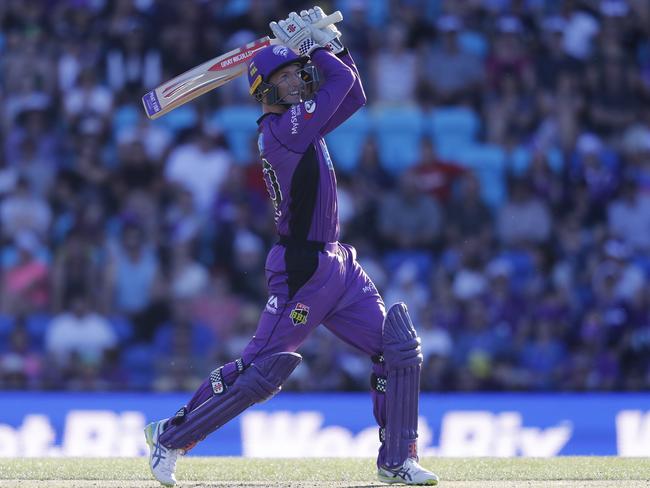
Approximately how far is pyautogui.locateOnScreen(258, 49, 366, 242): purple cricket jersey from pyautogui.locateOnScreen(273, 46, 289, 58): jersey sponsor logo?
176 mm

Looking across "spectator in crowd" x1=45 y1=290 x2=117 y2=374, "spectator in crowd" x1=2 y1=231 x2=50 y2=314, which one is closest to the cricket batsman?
"spectator in crowd" x1=45 y1=290 x2=117 y2=374

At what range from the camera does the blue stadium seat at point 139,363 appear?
11.9 metres

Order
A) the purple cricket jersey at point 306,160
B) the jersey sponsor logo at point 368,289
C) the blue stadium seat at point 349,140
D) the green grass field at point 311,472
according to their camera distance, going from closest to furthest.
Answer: the purple cricket jersey at point 306,160
the jersey sponsor logo at point 368,289
the green grass field at point 311,472
the blue stadium seat at point 349,140

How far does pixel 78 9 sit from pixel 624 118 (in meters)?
6.10

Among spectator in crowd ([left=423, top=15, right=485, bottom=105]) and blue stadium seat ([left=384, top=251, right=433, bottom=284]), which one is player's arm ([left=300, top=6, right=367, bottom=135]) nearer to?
blue stadium seat ([left=384, top=251, right=433, bottom=284])

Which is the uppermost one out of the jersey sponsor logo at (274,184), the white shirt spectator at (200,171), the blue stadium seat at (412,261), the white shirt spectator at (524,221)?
the white shirt spectator at (200,171)

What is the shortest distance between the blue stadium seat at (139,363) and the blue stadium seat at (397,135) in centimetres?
317

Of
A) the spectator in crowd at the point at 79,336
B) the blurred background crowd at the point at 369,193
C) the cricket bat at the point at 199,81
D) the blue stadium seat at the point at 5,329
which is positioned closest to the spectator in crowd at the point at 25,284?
the blurred background crowd at the point at 369,193

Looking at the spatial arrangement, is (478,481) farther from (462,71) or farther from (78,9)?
(78,9)

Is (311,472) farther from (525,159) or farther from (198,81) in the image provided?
(525,159)

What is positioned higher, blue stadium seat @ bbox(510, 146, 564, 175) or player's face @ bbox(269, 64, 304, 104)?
blue stadium seat @ bbox(510, 146, 564, 175)

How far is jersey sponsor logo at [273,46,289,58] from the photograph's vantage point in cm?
673

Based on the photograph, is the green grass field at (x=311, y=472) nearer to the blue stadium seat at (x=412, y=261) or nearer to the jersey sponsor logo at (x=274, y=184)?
the jersey sponsor logo at (x=274, y=184)

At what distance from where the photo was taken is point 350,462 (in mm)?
8320
